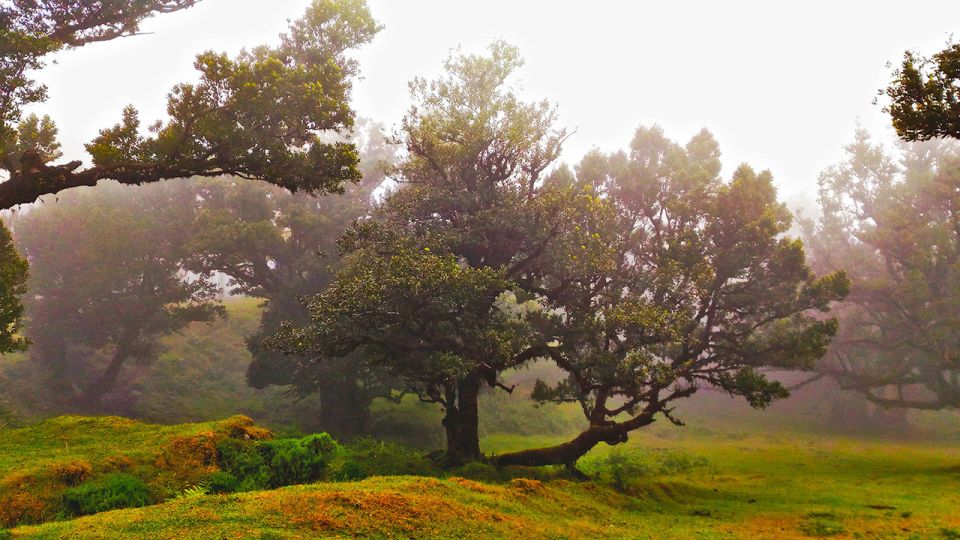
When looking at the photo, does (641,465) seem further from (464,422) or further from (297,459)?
(297,459)

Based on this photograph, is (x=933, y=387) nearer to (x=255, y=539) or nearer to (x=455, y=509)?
(x=455, y=509)

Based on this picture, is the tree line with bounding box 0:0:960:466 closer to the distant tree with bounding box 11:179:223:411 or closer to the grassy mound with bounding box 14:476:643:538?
the distant tree with bounding box 11:179:223:411

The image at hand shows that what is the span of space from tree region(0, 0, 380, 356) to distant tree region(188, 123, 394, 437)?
12.1 metres

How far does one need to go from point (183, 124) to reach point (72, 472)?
35.0 ft

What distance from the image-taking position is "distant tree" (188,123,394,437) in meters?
30.3

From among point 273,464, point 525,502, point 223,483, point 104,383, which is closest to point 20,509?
point 223,483

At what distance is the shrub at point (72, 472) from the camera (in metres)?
9.72

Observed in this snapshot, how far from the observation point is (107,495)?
9.16 meters

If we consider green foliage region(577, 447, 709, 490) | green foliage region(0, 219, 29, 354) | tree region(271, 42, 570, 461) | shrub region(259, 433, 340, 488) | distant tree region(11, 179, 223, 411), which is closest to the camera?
shrub region(259, 433, 340, 488)

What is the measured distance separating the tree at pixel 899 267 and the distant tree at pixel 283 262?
35.4 m

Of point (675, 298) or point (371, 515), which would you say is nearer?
point (371, 515)

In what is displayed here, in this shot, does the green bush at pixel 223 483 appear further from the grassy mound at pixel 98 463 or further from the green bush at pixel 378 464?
the green bush at pixel 378 464

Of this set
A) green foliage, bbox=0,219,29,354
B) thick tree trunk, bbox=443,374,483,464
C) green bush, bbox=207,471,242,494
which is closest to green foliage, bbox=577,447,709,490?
thick tree trunk, bbox=443,374,483,464

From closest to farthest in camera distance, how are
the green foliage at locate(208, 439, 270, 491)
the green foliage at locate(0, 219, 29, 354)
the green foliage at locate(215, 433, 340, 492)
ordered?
the green foliage at locate(208, 439, 270, 491) → the green foliage at locate(215, 433, 340, 492) → the green foliage at locate(0, 219, 29, 354)
